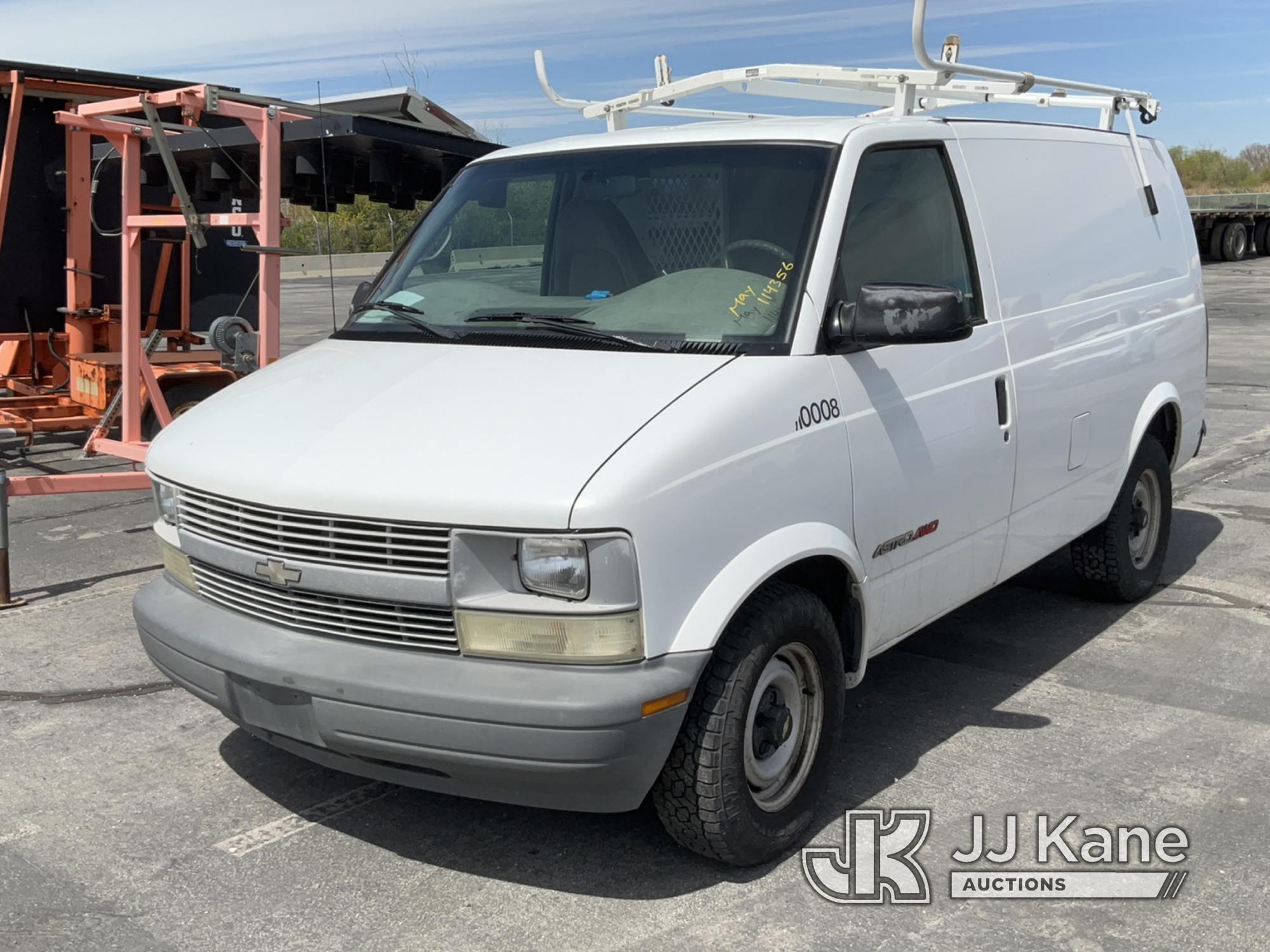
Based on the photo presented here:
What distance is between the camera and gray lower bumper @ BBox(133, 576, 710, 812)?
325 cm

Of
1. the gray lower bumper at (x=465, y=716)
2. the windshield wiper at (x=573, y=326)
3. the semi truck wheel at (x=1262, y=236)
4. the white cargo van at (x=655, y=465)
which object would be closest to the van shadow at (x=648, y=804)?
the white cargo van at (x=655, y=465)

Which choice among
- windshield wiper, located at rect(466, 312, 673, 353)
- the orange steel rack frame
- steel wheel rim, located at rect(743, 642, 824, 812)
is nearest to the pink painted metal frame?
the orange steel rack frame

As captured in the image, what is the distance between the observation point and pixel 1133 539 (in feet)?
20.8

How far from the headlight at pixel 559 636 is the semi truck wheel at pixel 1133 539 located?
338 cm

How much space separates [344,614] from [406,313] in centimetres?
144

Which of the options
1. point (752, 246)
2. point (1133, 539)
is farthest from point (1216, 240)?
point (752, 246)

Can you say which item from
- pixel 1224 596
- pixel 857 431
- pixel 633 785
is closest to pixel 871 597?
pixel 857 431

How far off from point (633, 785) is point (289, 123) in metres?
5.81

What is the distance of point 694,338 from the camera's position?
3959 millimetres

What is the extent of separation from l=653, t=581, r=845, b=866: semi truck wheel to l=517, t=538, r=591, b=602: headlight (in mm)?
489

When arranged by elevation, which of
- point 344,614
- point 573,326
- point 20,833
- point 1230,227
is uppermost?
point 1230,227

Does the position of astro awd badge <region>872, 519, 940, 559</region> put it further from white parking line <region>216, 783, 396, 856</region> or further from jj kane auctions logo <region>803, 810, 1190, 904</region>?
white parking line <region>216, 783, 396, 856</region>

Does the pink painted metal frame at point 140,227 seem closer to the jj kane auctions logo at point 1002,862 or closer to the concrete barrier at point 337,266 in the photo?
the jj kane auctions logo at point 1002,862

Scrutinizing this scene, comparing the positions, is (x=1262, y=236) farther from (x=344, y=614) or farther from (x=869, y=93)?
(x=344, y=614)
